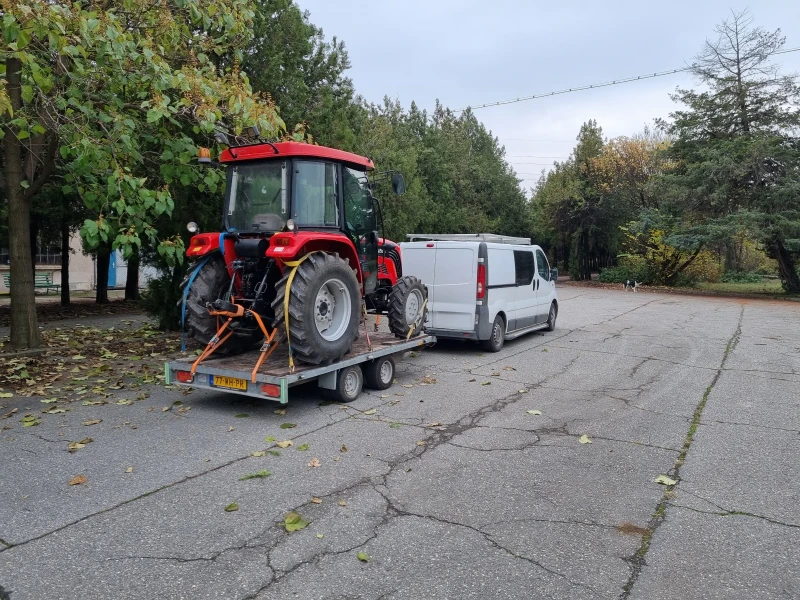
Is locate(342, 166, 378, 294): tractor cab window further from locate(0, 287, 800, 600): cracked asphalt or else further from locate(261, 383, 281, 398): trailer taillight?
locate(261, 383, 281, 398): trailer taillight

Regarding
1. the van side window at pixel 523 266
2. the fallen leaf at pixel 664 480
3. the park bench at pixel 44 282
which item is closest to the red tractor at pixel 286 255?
the fallen leaf at pixel 664 480

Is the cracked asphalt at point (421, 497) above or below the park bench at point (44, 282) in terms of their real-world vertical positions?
below

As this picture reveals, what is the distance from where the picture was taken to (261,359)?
6859 mm

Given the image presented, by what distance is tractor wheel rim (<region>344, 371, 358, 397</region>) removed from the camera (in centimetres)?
771

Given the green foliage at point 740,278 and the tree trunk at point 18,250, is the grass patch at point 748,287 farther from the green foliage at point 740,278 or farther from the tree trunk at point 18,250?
the tree trunk at point 18,250

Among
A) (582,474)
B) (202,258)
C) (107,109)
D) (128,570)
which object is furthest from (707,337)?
(128,570)

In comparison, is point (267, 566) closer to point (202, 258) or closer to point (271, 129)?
Result: point (202, 258)

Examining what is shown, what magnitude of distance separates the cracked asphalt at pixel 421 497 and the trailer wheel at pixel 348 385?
33 cm

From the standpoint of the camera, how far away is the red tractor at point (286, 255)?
6977 mm

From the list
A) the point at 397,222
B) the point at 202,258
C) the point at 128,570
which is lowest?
the point at 128,570

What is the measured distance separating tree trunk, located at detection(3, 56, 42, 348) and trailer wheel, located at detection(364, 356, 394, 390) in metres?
6.08

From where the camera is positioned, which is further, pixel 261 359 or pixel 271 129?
pixel 271 129

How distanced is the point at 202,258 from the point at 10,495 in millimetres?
3782

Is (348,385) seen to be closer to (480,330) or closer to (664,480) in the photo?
(664,480)
